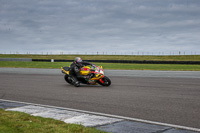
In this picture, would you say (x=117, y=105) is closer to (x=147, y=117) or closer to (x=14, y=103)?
(x=147, y=117)

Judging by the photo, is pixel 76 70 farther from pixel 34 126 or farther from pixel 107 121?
pixel 34 126

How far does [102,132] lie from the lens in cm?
471

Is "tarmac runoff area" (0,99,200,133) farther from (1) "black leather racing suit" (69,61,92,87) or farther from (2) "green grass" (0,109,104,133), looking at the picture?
(1) "black leather racing suit" (69,61,92,87)

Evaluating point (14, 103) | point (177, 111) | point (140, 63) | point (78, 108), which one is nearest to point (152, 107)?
point (177, 111)

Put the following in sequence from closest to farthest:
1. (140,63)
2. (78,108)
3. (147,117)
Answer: (147,117) < (78,108) < (140,63)

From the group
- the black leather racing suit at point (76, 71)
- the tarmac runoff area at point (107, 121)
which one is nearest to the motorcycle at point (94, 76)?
the black leather racing suit at point (76, 71)

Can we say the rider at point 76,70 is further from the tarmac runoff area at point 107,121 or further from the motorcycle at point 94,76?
the tarmac runoff area at point 107,121

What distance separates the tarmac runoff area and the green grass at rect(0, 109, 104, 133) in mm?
327

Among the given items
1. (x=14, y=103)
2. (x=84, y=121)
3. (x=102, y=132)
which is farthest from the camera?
(x=14, y=103)

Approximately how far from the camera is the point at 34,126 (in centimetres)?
514

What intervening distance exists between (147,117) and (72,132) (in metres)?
2.15

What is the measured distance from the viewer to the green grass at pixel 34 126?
483cm

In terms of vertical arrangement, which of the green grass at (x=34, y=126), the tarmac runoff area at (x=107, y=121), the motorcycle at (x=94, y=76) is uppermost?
the motorcycle at (x=94, y=76)

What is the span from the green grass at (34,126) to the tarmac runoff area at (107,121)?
33cm
